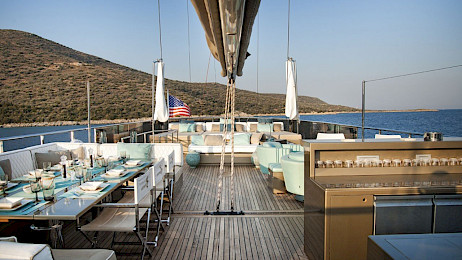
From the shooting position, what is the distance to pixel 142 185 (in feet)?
8.79

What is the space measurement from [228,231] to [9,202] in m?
2.15

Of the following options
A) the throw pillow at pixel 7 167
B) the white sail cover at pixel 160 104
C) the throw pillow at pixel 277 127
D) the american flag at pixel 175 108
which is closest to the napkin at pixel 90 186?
the throw pillow at pixel 7 167

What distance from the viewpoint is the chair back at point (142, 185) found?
99.7 inches

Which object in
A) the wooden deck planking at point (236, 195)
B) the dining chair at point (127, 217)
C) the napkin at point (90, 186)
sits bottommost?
the wooden deck planking at point (236, 195)

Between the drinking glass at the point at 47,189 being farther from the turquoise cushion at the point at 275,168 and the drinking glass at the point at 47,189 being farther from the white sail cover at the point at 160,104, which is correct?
the white sail cover at the point at 160,104

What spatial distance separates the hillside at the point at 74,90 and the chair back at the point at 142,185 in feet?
57.7

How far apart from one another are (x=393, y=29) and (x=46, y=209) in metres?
20.6

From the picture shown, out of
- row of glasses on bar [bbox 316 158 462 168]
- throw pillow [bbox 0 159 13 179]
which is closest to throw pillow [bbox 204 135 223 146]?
throw pillow [bbox 0 159 13 179]

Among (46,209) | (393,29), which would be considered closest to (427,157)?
(46,209)

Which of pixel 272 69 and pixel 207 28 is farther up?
pixel 272 69

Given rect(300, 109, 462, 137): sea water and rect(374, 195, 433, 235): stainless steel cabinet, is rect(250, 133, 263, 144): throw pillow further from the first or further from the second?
rect(374, 195, 433, 235): stainless steel cabinet

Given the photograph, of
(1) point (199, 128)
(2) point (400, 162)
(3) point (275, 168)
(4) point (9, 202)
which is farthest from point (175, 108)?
(2) point (400, 162)

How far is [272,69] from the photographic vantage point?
14.5 m

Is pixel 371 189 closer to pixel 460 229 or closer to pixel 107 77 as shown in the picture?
pixel 460 229
